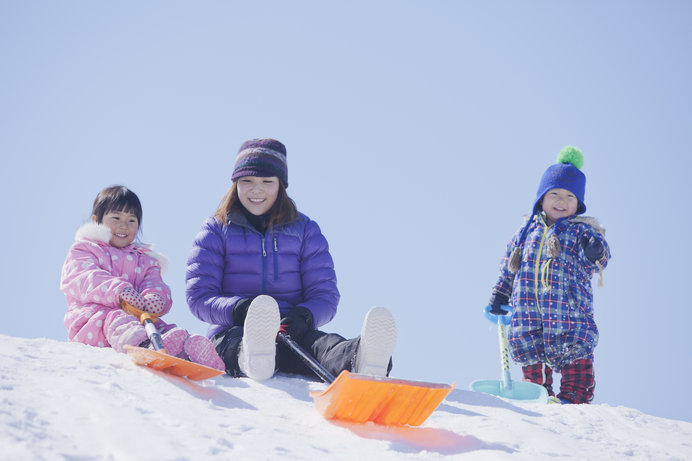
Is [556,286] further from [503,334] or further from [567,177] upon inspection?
[567,177]

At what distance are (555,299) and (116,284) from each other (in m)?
3.55

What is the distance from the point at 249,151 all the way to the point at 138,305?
1467 mm

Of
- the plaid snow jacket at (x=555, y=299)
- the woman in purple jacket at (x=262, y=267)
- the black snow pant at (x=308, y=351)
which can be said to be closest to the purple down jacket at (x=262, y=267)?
the woman in purple jacket at (x=262, y=267)

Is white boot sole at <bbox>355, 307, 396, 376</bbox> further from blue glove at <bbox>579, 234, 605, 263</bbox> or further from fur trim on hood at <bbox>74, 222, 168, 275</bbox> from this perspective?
blue glove at <bbox>579, 234, 605, 263</bbox>

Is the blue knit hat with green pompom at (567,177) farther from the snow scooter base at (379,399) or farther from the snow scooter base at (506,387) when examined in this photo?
the snow scooter base at (379,399)

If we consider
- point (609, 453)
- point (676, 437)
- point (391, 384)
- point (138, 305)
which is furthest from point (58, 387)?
point (676, 437)

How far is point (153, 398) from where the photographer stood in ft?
9.93

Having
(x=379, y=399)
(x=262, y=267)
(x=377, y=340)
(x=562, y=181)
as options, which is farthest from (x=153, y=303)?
(x=562, y=181)

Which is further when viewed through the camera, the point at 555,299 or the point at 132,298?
the point at 555,299

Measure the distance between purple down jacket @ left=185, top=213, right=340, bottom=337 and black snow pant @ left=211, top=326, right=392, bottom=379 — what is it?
0.28m

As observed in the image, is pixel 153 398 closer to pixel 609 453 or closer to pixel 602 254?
pixel 609 453

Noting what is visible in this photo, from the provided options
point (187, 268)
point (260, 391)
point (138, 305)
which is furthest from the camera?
point (187, 268)

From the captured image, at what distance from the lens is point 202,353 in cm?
400

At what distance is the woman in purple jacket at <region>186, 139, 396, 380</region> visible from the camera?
454cm
